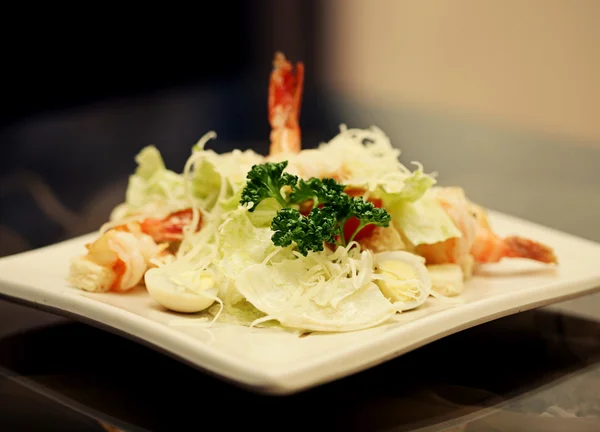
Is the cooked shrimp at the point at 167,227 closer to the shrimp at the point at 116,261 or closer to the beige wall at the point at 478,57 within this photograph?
the shrimp at the point at 116,261

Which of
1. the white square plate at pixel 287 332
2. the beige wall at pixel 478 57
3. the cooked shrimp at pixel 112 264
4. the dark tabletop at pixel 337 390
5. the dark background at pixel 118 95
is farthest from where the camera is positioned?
the beige wall at pixel 478 57

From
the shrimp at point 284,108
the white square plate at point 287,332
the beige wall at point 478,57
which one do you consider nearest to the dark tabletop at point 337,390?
the white square plate at point 287,332

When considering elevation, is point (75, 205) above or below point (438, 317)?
below

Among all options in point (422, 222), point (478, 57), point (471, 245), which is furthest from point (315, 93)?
point (422, 222)

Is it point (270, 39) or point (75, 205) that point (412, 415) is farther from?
point (270, 39)

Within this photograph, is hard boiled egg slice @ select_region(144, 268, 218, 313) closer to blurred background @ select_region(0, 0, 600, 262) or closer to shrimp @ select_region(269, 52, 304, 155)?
shrimp @ select_region(269, 52, 304, 155)

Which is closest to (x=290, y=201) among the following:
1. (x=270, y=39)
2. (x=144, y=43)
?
(x=144, y=43)

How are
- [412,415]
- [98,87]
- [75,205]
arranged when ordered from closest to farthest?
[412,415]
[75,205]
[98,87]
